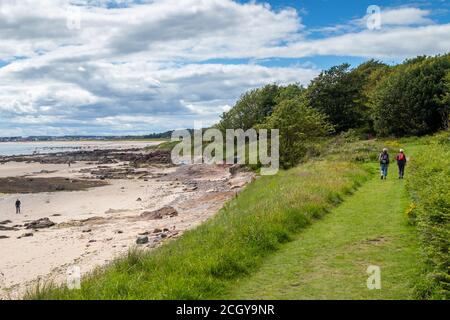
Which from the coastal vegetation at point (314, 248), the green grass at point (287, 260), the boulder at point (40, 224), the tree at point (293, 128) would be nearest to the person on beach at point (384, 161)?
the coastal vegetation at point (314, 248)

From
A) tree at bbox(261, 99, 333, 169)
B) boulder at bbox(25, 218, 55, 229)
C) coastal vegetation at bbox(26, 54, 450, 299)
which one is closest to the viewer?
coastal vegetation at bbox(26, 54, 450, 299)

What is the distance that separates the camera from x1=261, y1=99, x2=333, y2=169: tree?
114 feet

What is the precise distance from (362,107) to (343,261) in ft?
196

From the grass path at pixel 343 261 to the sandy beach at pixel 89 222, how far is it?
633 cm

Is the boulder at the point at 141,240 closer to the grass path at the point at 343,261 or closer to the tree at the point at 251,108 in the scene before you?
the grass path at the point at 343,261

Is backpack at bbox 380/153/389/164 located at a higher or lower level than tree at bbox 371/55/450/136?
lower

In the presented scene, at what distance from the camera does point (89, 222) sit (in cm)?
3119

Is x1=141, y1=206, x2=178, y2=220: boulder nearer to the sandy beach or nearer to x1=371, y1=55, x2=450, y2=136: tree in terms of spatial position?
the sandy beach

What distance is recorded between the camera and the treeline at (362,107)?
35.6m

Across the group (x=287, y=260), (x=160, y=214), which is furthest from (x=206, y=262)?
(x=160, y=214)

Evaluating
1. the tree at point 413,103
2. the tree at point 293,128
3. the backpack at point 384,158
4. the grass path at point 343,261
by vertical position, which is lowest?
the grass path at point 343,261

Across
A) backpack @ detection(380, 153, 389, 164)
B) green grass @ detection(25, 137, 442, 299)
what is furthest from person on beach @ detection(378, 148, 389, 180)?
green grass @ detection(25, 137, 442, 299)

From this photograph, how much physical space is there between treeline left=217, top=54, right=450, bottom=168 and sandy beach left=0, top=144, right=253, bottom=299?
731cm
